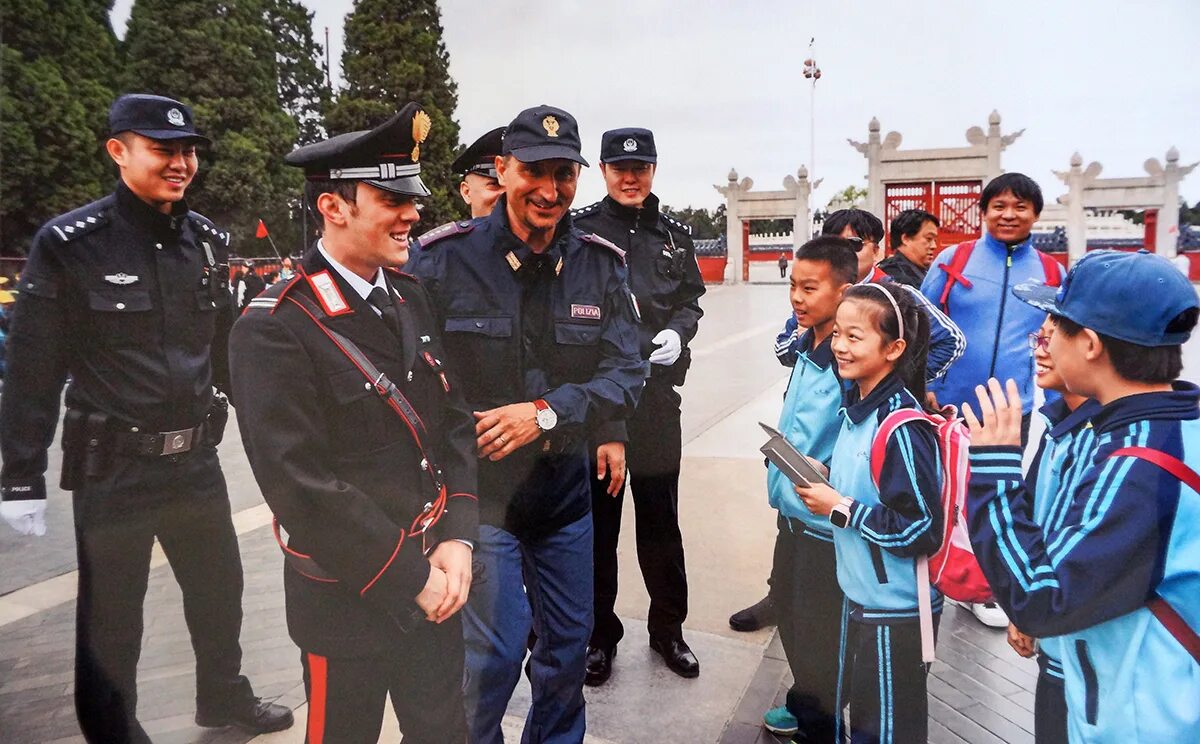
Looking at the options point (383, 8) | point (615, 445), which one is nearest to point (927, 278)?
point (615, 445)

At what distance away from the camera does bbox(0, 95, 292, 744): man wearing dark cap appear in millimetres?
1877

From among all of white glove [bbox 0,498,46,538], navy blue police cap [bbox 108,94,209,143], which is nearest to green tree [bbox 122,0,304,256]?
navy blue police cap [bbox 108,94,209,143]

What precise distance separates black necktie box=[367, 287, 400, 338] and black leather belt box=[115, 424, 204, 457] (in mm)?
943

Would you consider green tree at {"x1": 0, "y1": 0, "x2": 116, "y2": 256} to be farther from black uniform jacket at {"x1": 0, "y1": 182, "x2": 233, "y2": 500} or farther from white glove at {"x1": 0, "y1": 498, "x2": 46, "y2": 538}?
white glove at {"x1": 0, "y1": 498, "x2": 46, "y2": 538}

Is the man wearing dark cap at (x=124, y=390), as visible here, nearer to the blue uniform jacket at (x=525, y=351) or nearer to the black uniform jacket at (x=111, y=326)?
the black uniform jacket at (x=111, y=326)

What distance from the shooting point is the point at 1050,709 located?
154 cm

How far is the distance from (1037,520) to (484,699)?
135 cm

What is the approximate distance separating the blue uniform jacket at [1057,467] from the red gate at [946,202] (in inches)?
702

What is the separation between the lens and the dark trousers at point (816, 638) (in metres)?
2.12

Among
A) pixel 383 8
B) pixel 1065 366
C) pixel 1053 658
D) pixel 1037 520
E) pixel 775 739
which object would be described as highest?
pixel 383 8

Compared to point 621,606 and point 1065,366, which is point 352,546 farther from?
point 621,606

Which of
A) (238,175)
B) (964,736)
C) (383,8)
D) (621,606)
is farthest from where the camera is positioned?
(621,606)

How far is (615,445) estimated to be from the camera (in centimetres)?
232

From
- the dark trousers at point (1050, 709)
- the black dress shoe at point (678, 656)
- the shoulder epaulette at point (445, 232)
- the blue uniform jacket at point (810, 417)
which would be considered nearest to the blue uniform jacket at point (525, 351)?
the shoulder epaulette at point (445, 232)
